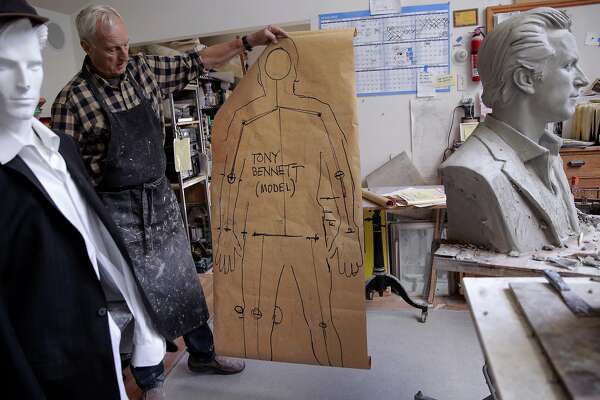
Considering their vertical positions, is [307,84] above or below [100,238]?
above

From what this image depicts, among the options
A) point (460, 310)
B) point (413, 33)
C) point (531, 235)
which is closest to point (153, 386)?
point (531, 235)

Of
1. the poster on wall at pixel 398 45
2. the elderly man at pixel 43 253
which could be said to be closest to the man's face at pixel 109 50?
the elderly man at pixel 43 253

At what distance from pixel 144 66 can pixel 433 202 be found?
5.20 ft

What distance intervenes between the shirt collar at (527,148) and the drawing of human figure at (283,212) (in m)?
0.55

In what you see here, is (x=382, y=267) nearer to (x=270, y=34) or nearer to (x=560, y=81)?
(x=560, y=81)

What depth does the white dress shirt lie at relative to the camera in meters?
0.85

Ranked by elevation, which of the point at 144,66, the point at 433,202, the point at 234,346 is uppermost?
the point at 144,66

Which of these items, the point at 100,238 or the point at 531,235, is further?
the point at 531,235

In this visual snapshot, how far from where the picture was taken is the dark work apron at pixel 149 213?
1.52m

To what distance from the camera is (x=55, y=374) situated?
881 millimetres

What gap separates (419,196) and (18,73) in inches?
78.2

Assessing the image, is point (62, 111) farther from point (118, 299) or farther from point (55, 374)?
point (55, 374)

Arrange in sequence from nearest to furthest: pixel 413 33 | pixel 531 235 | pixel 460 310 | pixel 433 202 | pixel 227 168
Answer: pixel 531 235 < pixel 227 168 < pixel 433 202 < pixel 460 310 < pixel 413 33

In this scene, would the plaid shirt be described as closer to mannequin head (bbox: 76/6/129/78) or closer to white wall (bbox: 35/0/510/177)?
mannequin head (bbox: 76/6/129/78)
